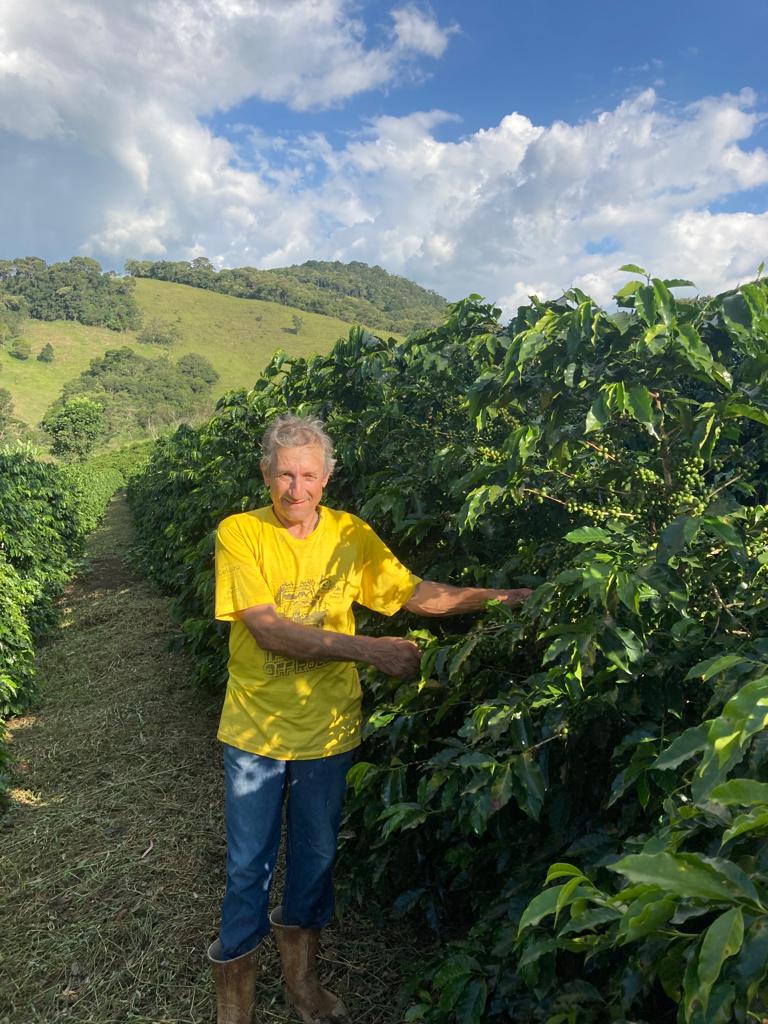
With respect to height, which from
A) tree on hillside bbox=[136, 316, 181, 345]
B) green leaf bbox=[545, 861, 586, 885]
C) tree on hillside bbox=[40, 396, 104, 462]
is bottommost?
green leaf bbox=[545, 861, 586, 885]

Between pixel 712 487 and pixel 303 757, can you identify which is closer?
pixel 712 487

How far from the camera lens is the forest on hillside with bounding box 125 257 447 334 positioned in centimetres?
10111

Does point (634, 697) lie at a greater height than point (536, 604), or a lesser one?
lesser

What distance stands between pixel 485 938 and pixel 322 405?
3208 mm

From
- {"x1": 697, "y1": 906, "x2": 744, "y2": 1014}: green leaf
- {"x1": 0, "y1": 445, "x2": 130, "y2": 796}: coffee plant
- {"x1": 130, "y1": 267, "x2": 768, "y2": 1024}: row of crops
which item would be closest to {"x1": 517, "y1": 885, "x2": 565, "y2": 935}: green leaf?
{"x1": 130, "y1": 267, "x2": 768, "y2": 1024}: row of crops

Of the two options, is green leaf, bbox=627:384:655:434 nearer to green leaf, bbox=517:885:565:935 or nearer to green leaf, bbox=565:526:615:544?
green leaf, bbox=565:526:615:544

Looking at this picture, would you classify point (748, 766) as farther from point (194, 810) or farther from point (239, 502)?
point (239, 502)

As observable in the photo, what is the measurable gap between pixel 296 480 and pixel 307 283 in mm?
124543

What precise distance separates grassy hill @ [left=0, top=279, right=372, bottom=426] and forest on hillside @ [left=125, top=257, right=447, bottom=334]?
361 centimetres

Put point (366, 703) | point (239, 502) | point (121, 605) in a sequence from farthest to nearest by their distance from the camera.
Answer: point (121, 605), point (239, 502), point (366, 703)

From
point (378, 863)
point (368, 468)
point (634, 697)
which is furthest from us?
point (368, 468)

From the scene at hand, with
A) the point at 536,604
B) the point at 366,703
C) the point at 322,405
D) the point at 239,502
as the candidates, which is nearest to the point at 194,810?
the point at 366,703

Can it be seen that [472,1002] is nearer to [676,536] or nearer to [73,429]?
[676,536]

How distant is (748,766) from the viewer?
1285 millimetres
